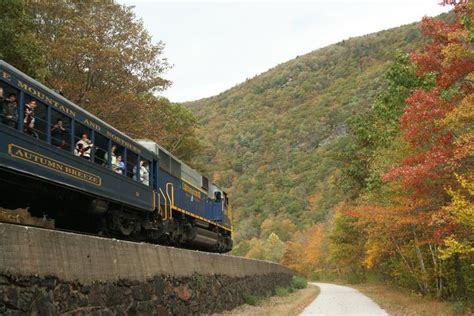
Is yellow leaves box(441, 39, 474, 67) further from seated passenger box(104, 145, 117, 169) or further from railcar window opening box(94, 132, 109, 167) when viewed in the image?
railcar window opening box(94, 132, 109, 167)

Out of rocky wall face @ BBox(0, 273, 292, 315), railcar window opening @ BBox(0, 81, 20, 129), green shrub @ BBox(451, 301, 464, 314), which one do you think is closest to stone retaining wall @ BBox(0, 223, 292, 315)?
rocky wall face @ BBox(0, 273, 292, 315)

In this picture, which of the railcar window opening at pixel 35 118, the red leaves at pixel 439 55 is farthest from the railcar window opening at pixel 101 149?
the red leaves at pixel 439 55

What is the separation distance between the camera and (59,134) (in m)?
11.4

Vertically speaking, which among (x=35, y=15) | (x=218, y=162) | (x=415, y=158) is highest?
(x=218, y=162)

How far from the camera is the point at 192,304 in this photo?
13.4m

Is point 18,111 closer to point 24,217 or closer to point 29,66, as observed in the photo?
point 24,217

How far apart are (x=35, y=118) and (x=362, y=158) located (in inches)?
959

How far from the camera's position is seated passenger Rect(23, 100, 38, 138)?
10084 mm

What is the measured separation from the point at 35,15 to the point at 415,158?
20972 mm

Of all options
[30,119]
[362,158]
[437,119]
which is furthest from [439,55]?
[30,119]

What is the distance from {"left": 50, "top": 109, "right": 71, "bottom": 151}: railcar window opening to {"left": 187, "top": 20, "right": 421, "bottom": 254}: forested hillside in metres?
75.8

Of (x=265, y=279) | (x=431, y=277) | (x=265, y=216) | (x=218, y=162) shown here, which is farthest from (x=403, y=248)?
(x=218, y=162)

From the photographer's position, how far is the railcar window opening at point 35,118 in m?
10.1

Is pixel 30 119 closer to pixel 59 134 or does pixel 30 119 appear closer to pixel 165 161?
pixel 59 134
